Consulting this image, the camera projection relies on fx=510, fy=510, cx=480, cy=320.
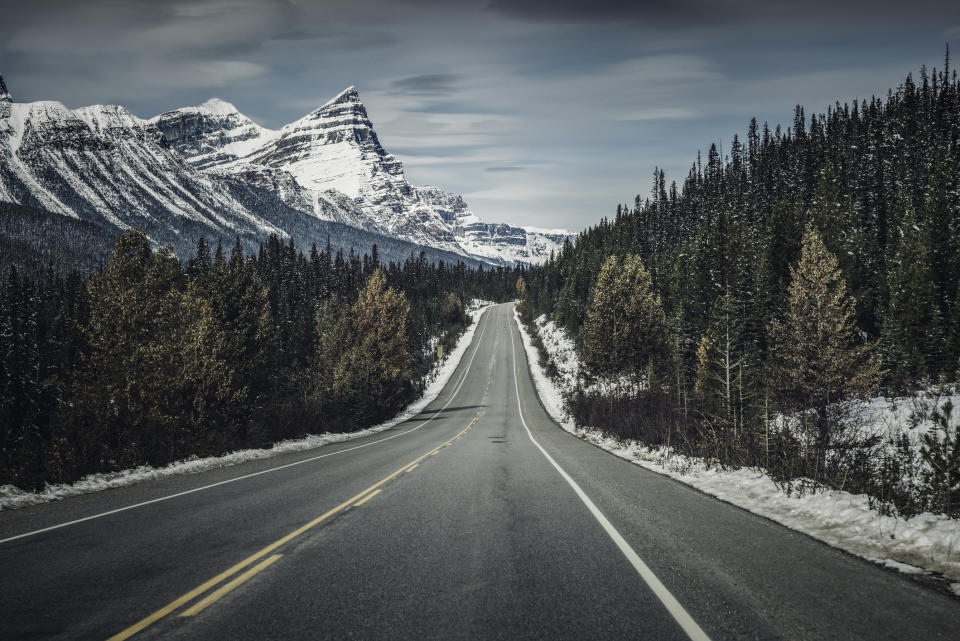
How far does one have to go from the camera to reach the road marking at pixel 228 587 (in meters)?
4.25

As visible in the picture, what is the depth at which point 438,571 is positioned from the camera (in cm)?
A: 516

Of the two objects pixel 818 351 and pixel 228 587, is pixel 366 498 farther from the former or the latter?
pixel 818 351

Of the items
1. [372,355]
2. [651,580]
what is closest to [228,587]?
[651,580]

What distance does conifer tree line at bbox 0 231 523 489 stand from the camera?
15156mm

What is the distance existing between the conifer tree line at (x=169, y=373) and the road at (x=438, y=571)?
5.33 metres

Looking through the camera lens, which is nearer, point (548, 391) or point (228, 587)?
point (228, 587)

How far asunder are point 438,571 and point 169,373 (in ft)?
56.2

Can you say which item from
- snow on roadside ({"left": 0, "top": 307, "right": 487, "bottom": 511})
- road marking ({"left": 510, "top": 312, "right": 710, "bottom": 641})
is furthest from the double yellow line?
snow on roadside ({"left": 0, "top": 307, "right": 487, "bottom": 511})

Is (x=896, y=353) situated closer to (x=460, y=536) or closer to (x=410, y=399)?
(x=410, y=399)

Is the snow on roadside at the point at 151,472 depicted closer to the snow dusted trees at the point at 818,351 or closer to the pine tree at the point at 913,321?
the snow dusted trees at the point at 818,351

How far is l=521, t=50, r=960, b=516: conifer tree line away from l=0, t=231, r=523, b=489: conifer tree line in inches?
598

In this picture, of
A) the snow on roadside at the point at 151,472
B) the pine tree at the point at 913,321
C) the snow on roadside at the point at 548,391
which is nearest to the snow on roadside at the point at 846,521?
the snow on roadside at the point at 151,472

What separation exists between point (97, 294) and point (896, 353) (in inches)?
2042

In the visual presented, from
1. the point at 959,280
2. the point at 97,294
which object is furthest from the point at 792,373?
the point at 97,294
